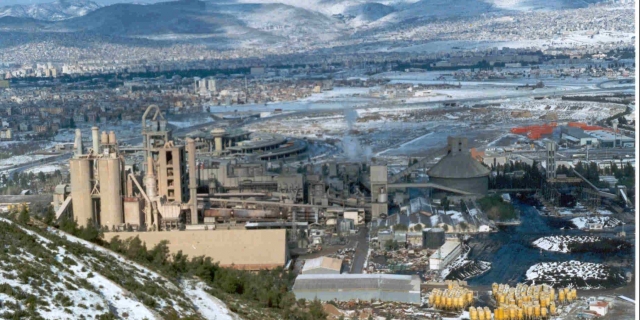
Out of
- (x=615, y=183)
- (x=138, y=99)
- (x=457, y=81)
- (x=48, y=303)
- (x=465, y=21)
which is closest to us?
(x=48, y=303)

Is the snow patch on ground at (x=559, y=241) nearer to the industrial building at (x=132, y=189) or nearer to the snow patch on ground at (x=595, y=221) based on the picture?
the snow patch on ground at (x=595, y=221)

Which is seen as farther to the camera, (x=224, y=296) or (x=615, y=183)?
(x=615, y=183)

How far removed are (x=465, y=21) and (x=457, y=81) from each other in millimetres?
26896

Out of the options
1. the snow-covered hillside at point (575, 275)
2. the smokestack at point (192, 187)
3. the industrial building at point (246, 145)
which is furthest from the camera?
the industrial building at point (246, 145)

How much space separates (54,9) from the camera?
8800 centimetres

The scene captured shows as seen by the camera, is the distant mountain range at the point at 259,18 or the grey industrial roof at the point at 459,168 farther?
the distant mountain range at the point at 259,18

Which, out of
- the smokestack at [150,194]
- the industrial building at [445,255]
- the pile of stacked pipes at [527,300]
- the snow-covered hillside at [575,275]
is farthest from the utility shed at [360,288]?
the smokestack at [150,194]

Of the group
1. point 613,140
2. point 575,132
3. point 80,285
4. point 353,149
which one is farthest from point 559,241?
point 575,132

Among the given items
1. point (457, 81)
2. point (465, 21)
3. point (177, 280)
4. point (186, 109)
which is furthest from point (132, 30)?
point (177, 280)

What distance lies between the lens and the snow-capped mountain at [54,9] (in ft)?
276

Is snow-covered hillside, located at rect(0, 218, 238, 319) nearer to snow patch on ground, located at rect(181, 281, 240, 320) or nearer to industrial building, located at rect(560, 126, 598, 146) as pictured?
snow patch on ground, located at rect(181, 281, 240, 320)

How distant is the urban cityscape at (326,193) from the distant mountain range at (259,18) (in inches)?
921

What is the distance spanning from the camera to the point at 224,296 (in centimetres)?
774

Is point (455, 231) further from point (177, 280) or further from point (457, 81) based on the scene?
point (457, 81)
